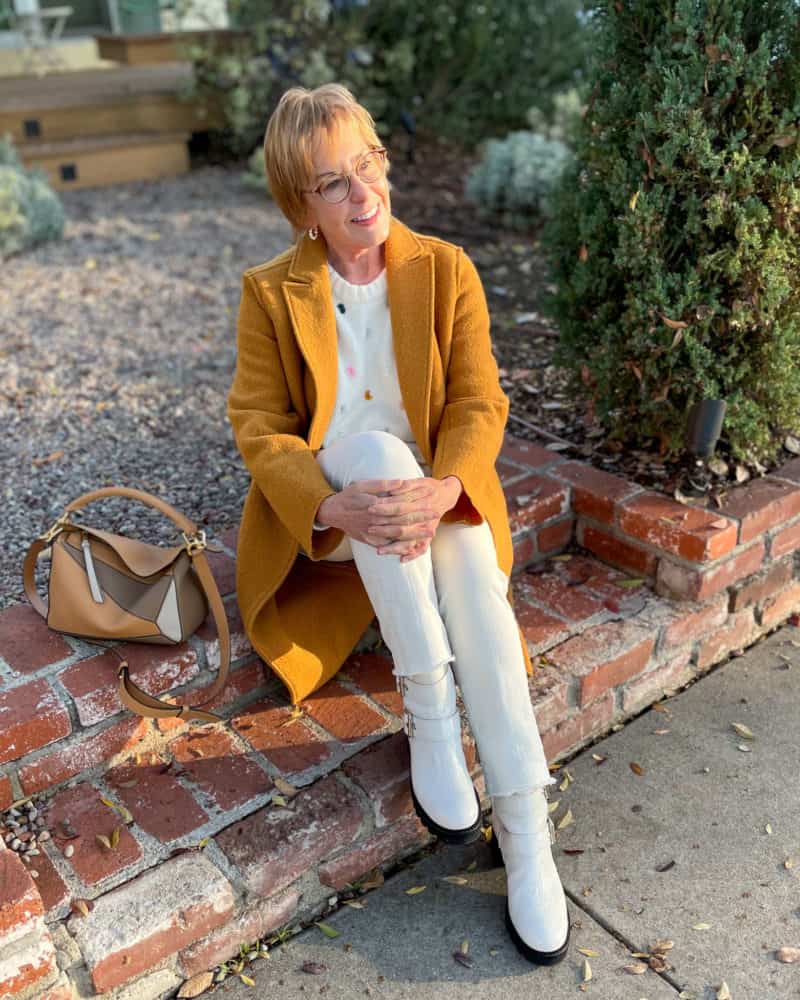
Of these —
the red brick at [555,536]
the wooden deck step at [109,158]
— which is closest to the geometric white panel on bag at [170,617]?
the red brick at [555,536]

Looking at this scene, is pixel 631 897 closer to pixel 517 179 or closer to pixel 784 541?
pixel 784 541

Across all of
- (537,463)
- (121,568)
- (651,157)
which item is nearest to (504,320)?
(537,463)

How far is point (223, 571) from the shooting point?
8.16 ft

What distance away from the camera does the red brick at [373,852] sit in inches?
81.5

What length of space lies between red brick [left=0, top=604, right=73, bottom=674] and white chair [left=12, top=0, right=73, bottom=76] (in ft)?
24.5

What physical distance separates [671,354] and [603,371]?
0.22 metres

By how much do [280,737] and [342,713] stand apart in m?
0.15

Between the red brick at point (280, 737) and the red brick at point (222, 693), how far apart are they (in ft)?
0.15

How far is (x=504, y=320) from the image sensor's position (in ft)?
13.7

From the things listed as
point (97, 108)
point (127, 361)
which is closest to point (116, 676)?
point (127, 361)

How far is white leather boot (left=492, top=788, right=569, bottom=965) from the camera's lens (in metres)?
1.91

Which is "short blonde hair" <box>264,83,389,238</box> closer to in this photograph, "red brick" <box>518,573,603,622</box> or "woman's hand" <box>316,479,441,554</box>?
"woman's hand" <box>316,479,441,554</box>

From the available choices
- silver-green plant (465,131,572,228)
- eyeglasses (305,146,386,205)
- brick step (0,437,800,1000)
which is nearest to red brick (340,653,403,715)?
brick step (0,437,800,1000)

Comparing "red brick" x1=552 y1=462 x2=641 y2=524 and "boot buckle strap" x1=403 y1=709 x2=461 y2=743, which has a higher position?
"red brick" x1=552 y1=462 x2=641 y2=524
